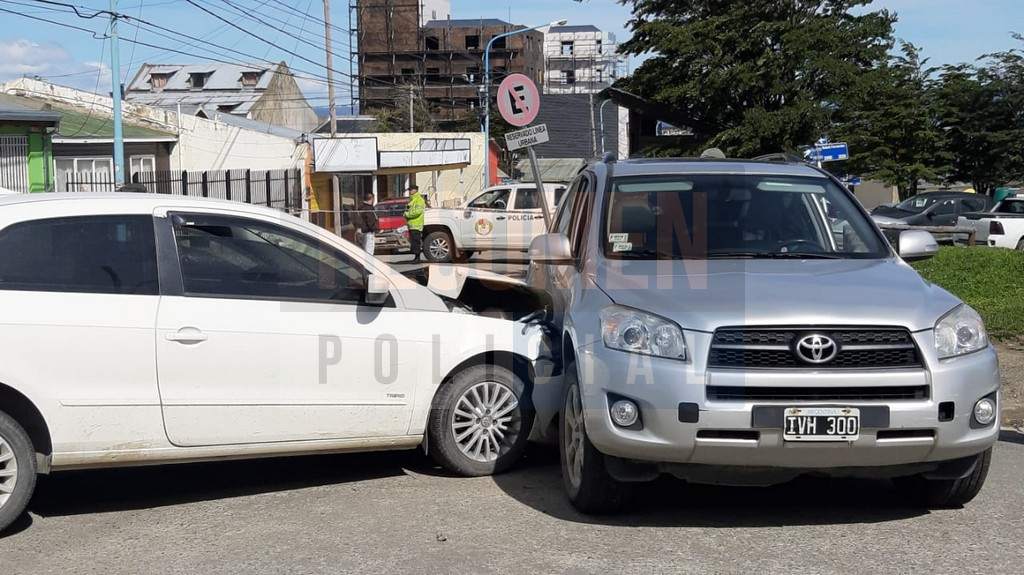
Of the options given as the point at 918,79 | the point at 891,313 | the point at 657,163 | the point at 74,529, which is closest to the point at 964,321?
the point at 891,313

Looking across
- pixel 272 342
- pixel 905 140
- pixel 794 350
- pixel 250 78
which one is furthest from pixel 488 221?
pixel 250 78

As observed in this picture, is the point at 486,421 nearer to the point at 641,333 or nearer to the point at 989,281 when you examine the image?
the point at 641,333

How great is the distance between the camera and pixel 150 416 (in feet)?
18.5

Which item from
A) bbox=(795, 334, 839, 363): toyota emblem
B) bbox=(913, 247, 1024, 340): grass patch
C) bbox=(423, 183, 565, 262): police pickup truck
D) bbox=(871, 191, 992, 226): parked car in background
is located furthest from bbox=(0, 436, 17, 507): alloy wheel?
bbox=(871, 191, 992, 226): parked car in background

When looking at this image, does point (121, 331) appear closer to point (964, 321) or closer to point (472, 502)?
point (472, 502)

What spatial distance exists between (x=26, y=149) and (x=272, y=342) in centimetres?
2462

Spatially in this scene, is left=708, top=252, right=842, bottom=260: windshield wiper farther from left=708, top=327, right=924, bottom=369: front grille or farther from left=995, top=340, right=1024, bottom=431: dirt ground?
left=995, top=340, right=1024, bottom=431: dirt ground

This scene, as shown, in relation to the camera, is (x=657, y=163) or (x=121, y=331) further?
(x=657, y=163)

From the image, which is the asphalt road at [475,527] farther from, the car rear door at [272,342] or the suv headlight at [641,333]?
the suv headlight at [641,333]

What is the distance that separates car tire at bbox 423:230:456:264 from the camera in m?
25.5

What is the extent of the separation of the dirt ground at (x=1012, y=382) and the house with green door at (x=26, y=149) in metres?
23.0

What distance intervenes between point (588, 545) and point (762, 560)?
31.2 inches

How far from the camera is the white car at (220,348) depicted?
5465 millimetres

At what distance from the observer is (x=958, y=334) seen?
5.14 metres
